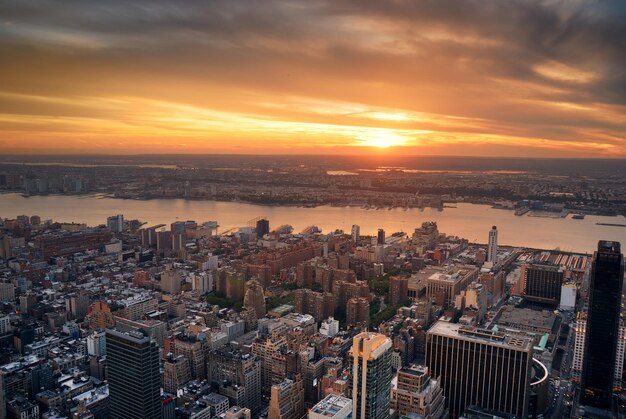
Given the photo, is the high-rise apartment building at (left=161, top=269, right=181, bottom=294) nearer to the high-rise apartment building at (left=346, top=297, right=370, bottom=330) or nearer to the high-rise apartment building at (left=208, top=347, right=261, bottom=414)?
the high-rise apartment building at (left=346, top=297, right=370, bottom=330)

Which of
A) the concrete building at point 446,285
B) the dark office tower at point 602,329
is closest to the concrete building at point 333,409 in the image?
the dark office tower at point 602,329

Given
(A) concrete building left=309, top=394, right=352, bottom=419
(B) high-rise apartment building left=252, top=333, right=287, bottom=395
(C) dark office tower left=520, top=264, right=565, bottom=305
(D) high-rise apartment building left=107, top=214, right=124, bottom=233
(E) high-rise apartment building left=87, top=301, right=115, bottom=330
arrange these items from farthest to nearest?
(D) high-rise apartment building left=107, top=214, right=124, bottom=233, (C) dark office tower left=520, top=264, right=565, bottom=305, (E) high-rise apartment building left=87, top=301, right=115, bottom=330, (B) high-rise apartment building left=252, top=333, right=287, bottom=395, (A) concrete building left=309, top=394, right=352, bottom=419

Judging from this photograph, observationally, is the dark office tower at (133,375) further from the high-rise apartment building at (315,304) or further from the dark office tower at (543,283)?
the dark office tower at (543,283)

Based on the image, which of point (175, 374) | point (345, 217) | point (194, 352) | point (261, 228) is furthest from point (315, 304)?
point (345, 217)

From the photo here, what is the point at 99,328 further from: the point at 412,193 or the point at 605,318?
the point at 412,193

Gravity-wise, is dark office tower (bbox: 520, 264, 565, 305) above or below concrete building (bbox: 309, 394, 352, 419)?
below

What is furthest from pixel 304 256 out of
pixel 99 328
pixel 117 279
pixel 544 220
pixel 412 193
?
pixel 412 193

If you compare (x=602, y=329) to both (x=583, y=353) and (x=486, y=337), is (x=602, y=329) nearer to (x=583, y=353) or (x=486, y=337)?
(x=583, y=353)

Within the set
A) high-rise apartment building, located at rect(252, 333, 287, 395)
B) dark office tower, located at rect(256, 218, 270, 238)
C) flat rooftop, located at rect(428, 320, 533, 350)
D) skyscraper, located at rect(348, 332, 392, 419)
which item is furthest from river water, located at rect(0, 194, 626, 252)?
skyscraper, located at rect(348, 332, 392, 419)
